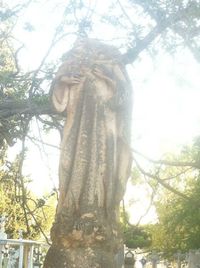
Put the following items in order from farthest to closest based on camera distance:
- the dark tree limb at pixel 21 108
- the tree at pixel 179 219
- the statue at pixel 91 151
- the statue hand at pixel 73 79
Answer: the tree at pixel 179 219, the dark tree limb at pixel 21 108, the statue hand at pixel 73 79, the statue at pixel 91 151

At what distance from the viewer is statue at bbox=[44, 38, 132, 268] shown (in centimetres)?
402

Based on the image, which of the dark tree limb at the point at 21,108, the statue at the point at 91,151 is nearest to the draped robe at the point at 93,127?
the statue at the point at 91,151

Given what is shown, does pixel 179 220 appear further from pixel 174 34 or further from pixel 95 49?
pixel 95 49

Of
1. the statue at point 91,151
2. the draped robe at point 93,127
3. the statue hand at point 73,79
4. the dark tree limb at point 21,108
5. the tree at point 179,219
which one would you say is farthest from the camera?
the tree at point 179,219

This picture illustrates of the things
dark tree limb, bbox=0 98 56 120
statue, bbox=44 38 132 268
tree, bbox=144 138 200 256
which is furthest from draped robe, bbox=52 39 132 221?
tree, bbox=144 138 200 256

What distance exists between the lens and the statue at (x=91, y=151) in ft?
13.2

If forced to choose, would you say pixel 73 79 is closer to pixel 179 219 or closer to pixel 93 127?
pixel 93 127

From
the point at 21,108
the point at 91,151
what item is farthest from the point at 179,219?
the point at 91,151

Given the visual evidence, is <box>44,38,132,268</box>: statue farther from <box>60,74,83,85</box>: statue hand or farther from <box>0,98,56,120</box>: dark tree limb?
<box>0,98,56,120</box>: dark tree limb

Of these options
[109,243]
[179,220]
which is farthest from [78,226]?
[179,220]

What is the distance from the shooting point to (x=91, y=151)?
4301mm

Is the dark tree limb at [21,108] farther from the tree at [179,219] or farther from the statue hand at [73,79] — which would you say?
the tree at [179,219]

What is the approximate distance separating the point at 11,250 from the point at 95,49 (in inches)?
305

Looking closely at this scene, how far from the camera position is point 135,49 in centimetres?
609
